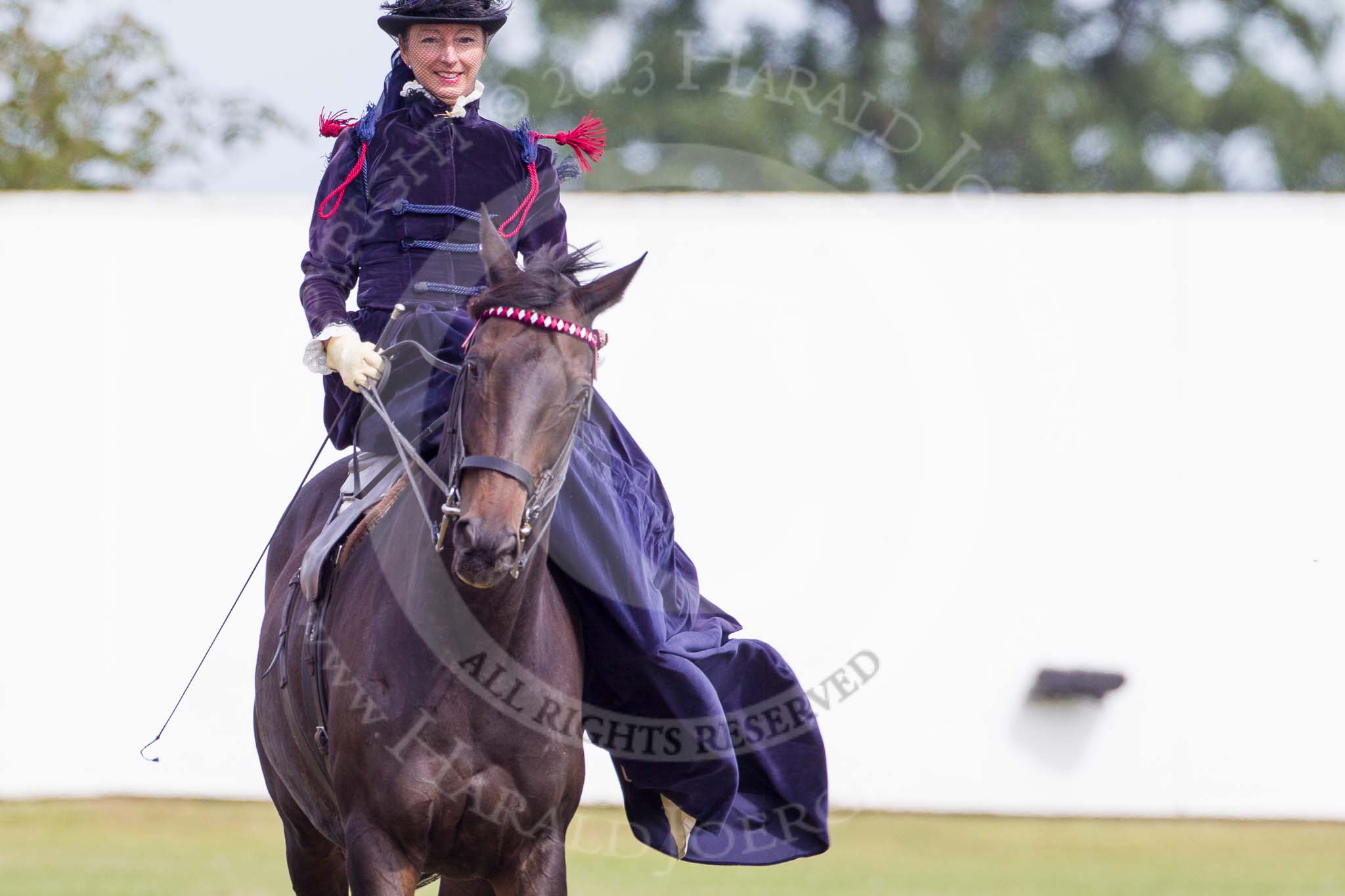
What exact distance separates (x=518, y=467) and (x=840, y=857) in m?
4.70

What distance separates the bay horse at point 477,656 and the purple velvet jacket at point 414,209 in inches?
20.6

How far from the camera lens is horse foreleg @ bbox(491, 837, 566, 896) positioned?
3.46 m

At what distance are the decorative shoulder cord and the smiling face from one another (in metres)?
0.18

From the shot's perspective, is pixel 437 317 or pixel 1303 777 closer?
pixel 437 317

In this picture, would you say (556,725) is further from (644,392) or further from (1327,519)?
(1327,519)

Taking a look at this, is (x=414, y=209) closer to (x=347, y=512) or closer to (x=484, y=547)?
(x=347, y=512)

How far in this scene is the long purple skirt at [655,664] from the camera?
146 inches

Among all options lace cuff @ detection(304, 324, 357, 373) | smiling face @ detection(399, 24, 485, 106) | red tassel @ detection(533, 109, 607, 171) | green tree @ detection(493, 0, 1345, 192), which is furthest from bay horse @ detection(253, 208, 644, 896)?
green tree @ detection(493, 0, 1345, 192)

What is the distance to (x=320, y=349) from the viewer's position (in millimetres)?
3654

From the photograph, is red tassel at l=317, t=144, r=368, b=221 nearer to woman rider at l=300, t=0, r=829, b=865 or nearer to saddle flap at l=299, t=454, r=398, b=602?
woman rider at l=300, t=0, r=829, b=865

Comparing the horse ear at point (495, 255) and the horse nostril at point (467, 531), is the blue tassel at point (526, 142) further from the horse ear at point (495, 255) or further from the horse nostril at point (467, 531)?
the horse nostril at point (467, 531)

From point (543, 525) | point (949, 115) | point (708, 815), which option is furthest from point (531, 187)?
point (949, 115)

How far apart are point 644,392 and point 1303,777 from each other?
336cm

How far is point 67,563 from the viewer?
25.0ft
